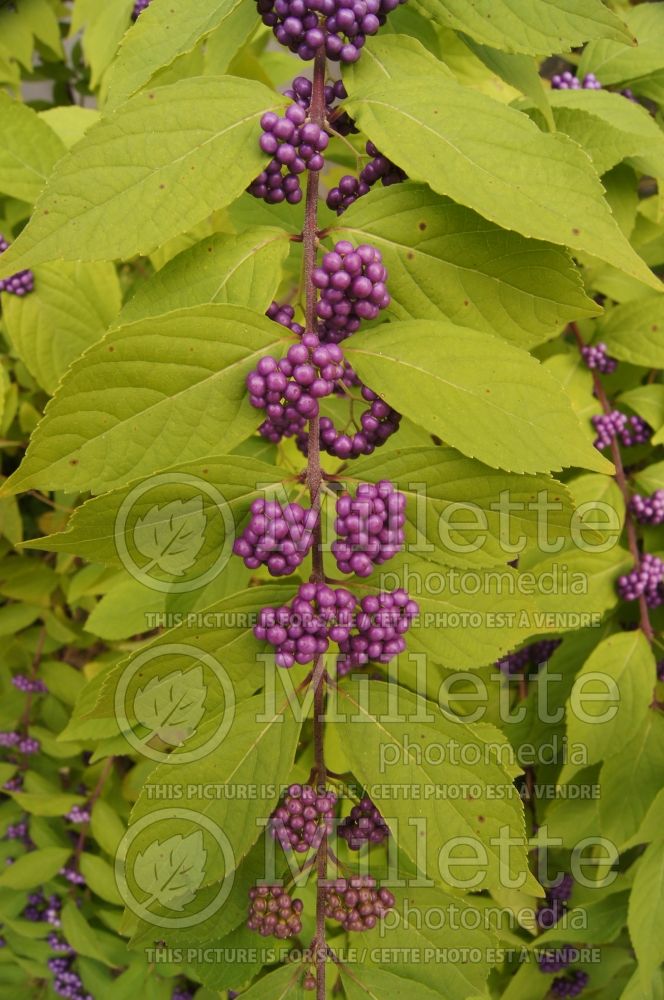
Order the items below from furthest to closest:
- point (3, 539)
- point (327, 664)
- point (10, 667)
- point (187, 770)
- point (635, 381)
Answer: point (10, 667)
point (3, 539)
point (635, 381)
point (327, 664)
point (187, 770)

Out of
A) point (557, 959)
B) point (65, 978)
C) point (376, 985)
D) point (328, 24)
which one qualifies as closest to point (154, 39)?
point (328, 24)

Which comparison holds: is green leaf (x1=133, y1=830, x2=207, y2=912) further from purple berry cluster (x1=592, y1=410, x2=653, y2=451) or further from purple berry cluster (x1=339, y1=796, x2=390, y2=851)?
purple berry cluster (x1=592, y1=410, x2=653, y2=451)

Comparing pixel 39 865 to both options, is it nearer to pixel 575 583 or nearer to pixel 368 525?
pixel 575 583

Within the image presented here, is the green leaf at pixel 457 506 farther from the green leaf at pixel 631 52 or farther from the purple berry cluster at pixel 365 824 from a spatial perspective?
the green leaf at pixel 631 52

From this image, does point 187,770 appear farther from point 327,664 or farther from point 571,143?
point 571,143

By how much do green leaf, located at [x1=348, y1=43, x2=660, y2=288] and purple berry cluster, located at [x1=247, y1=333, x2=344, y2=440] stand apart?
178 millimetres

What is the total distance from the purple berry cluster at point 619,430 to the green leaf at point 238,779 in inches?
36.3

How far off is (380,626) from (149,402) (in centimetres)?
31

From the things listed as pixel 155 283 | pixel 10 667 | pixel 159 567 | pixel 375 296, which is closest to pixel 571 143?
pixel 375 296

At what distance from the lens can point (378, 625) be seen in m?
0.80

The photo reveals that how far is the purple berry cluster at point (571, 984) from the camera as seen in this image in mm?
1758

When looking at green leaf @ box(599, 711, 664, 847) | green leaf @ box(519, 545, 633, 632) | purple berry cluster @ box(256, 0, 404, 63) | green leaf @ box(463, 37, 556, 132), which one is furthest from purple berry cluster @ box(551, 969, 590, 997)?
purple berry cluster @ box(256, 0, 404, 63)

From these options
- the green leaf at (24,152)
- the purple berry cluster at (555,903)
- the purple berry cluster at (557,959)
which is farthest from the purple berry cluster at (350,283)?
the purple berry cluster at (557,959)

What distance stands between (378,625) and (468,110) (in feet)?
1.60
